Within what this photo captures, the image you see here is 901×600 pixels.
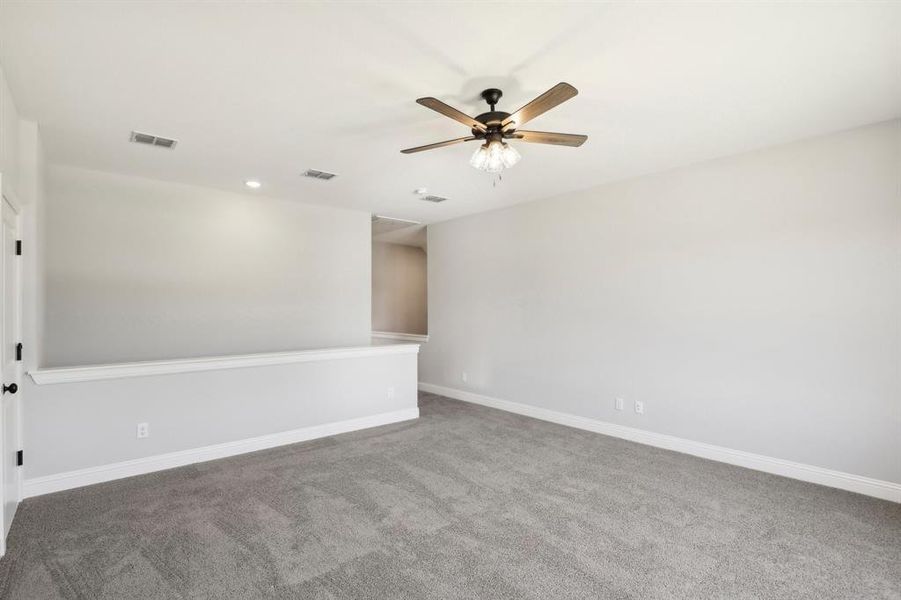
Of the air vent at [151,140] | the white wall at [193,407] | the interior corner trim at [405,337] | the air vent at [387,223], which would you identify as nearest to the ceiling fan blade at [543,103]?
the air vent at [151,140]

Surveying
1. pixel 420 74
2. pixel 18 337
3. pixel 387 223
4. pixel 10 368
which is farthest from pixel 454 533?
pixel 387 223

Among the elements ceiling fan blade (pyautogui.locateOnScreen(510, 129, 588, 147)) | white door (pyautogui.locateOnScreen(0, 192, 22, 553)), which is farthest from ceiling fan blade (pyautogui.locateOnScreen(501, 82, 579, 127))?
white door (pyautogui.locateOnScreen(0, 192, 22, 553))

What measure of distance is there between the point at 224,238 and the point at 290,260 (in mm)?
770

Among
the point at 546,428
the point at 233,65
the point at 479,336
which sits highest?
the point at 233,65

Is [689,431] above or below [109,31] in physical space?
below

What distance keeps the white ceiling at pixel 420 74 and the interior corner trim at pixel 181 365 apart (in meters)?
1.76

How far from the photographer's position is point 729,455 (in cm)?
384

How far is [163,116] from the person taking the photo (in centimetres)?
300

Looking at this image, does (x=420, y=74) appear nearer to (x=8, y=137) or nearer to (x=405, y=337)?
(x=8, y=137)

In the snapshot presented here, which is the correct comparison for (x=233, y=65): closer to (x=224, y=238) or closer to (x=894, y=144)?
(x=224, y=238)

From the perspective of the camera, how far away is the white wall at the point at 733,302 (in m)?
3.22

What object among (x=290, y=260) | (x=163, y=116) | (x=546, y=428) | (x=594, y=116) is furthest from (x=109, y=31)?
(x=546, y=428)

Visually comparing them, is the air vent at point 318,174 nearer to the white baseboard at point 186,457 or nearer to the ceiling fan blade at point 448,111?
the ceiling fan blade at point 448,111

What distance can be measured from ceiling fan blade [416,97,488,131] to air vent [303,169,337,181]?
2.12 m
